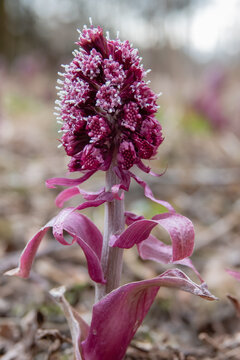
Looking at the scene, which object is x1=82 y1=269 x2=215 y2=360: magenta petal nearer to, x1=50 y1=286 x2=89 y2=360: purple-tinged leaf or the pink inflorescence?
x1=50 y1=286 x2=89 y2=360: purple-tinged leaf

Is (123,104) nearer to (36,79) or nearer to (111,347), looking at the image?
(111,347)

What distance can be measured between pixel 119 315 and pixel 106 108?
0.51 metres

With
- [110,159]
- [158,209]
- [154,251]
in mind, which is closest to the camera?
[110,159]

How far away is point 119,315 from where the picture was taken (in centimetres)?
98

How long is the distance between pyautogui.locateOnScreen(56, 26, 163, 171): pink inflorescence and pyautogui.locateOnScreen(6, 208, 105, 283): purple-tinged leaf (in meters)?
0.15

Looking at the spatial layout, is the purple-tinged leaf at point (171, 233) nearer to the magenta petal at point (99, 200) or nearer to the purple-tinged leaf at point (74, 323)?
the magenta petal at point (99, 200)

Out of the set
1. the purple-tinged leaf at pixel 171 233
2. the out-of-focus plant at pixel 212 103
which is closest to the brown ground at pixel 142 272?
the purple-tinged leaf at pixel 171 233

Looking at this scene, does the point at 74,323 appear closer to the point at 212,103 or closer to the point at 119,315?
the point at 119,315

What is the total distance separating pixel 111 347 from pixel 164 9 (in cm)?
1508

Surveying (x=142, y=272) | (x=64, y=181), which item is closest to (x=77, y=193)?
(x=64, y=181)

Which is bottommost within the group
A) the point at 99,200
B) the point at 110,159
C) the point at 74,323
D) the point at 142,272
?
the point at 142,272

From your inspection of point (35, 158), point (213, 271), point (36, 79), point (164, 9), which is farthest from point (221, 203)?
point (164, 9)

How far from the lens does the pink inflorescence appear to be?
986 mm

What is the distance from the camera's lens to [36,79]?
11.0 meters
